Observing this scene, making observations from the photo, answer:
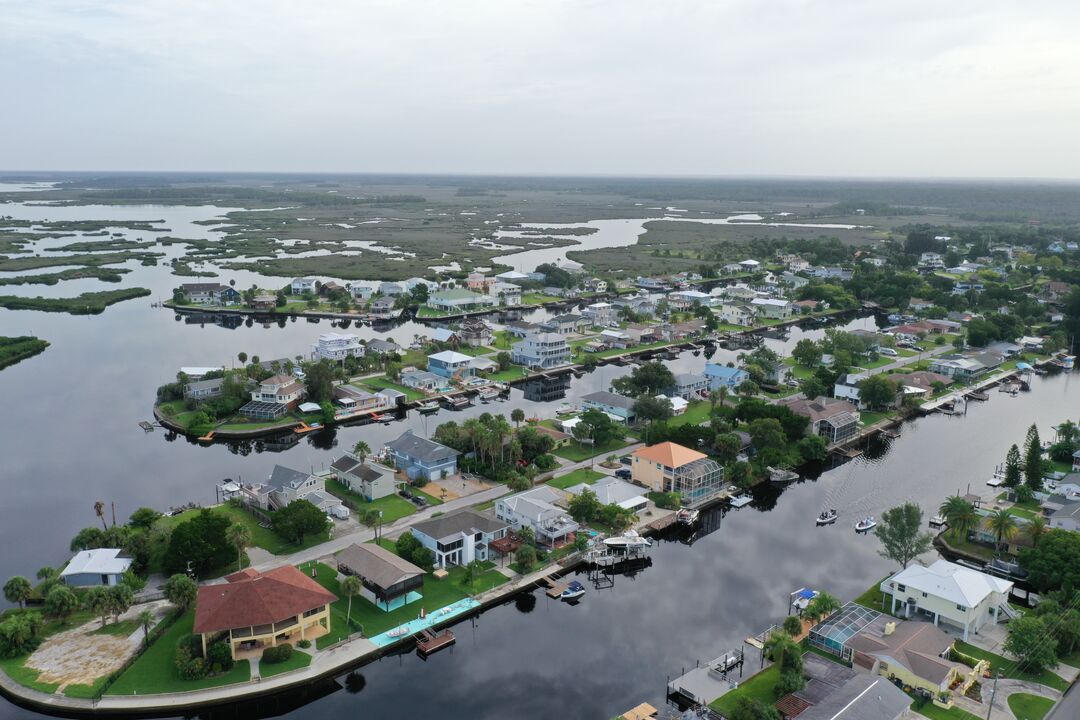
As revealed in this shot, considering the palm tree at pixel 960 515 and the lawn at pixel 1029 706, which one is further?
the palm tree at pixel 960 515

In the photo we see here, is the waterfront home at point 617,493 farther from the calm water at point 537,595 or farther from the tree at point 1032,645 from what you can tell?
the tree at point 1032,645

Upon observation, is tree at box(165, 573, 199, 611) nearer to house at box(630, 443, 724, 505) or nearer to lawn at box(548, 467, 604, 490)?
lawn at box(548, 467, 604, 490)

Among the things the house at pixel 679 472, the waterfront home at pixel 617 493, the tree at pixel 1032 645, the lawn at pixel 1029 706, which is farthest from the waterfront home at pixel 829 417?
the lawn at pixel 1029 706

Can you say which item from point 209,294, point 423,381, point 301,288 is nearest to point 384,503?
point 423,381

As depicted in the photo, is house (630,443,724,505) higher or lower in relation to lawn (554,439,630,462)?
higher

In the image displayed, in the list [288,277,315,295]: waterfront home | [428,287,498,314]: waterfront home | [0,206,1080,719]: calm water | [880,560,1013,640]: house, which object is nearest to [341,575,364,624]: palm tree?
[0,206,1080,719]: calm water

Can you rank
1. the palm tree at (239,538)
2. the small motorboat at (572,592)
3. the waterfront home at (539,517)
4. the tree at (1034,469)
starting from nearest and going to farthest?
1. the small motorboat at (572,592)
2. the palm tree at (239,538)
3. the waterfront home at (539,517)
4. the tree at (1034,469)
